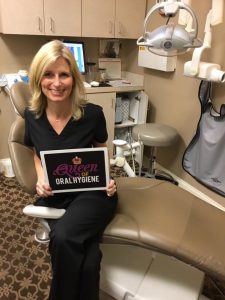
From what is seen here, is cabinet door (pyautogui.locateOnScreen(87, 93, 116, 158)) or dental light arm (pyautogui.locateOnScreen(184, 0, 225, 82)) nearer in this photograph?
dental light arm (pyautogui.locateOnScreen(184, 0, 225, 82))

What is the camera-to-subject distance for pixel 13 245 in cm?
179

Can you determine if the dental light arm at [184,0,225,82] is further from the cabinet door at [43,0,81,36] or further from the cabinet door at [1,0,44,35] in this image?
the cabinet door at [1,0,44,35]

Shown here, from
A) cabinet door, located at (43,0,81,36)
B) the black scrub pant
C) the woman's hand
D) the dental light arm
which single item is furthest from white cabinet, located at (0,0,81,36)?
the black scrub pant

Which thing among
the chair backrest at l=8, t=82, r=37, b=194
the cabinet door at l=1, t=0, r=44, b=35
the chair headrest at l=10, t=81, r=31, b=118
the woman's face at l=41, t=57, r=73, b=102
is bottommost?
the chair backrest at l=8, t=82, r=37, b=194

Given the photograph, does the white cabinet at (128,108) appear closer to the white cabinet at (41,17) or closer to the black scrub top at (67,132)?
the white cabinet at (41,17)

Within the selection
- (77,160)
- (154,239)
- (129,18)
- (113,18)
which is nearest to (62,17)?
(113,18)

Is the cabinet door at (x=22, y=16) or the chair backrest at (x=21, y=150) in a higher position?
the cabinet door at (x=22, y=16)

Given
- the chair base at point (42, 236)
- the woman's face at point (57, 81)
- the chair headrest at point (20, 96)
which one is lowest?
the chair base at point (42, 236)

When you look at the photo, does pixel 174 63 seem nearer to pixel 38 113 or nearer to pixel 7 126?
pixel 38 113

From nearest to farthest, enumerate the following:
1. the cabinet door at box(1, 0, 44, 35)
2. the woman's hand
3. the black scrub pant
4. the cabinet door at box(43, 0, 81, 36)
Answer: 1. the black scrub pant
2. the woman's hand
3. the cabinet door at box(1, 0, 44, 35)
4. the cabinet door at box(43, 0, 81, 36)

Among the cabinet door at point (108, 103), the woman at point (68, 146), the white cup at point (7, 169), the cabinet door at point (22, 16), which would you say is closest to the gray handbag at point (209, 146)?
the cabinet door at point (108, 103)

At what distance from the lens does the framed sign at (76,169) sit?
1.08 metres

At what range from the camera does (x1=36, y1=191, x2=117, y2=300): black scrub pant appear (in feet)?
3.45

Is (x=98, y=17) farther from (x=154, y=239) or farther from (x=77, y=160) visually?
(x=154, y=239)
